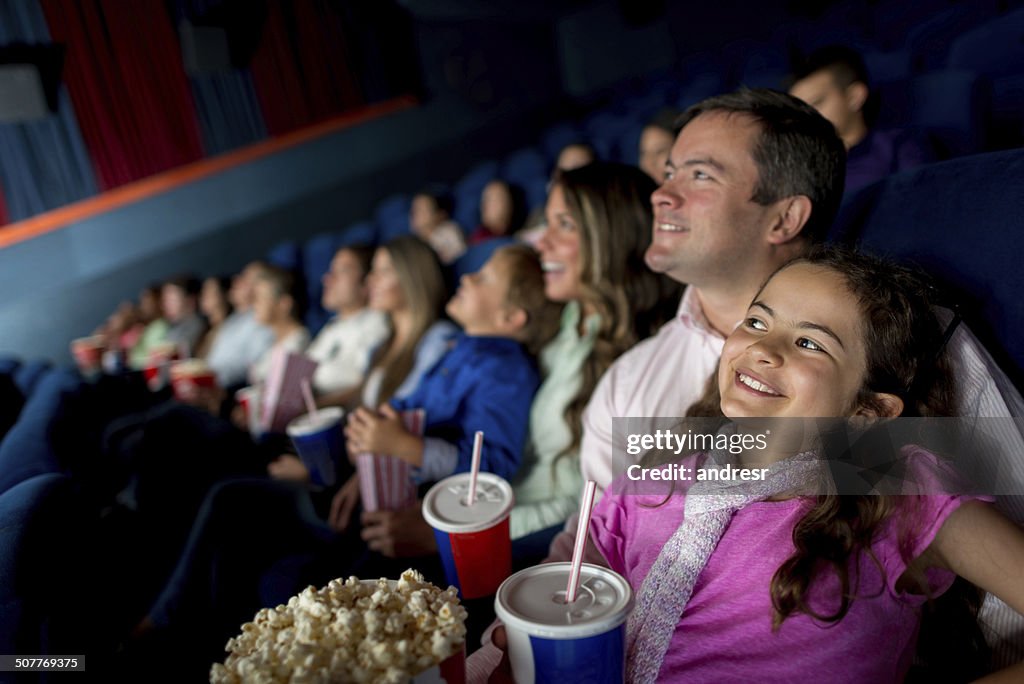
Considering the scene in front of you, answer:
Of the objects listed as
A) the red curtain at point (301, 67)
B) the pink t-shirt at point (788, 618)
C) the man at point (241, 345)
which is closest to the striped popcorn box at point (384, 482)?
the pink t-shirt at point (788, 618)

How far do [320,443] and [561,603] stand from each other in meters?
0.99

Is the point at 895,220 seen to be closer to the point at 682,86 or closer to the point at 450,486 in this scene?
the point at 450,486

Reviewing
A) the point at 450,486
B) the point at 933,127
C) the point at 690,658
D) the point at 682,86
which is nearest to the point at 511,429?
the point at 450,486

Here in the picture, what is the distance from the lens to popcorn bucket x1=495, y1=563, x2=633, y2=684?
58 cm

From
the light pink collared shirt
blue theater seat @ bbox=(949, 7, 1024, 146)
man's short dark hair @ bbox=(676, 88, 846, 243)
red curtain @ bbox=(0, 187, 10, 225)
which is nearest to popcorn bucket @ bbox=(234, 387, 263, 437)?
the light pink collared shirt

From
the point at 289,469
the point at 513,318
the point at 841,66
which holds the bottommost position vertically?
the point at 289,469

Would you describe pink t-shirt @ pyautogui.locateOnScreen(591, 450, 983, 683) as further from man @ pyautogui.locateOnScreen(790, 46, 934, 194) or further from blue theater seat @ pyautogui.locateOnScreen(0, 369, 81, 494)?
man @ pyautogui.locateOnScreen(790, 46, 934, 194)

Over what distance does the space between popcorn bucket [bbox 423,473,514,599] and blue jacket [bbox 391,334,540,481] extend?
315mm

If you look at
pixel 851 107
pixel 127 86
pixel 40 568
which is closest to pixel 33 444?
pixel 40 568

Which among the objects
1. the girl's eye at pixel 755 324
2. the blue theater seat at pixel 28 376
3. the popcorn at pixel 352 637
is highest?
the girl's eye at pixel 755 324

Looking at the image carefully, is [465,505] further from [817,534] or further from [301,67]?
[301,67]

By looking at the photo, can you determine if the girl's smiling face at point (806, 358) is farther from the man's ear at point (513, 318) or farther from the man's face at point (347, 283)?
the man's face at point (347, 283)

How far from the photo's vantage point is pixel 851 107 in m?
1.96

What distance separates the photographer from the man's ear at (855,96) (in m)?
1.96
